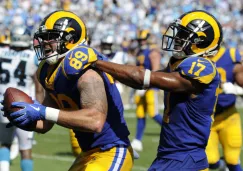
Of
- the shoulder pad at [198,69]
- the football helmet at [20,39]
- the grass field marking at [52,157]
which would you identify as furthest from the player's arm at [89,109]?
the grass field marking at [52,157]

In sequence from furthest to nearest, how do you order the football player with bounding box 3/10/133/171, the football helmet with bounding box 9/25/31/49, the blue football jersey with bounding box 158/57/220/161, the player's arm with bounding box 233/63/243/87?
the football helmet with bounding box 9/25/31/49
the player's arm with bounding box 233/63/243/87
the blue football jersey with bounding box 158/57/220/161
the football player with bounding box 3/10/133/171

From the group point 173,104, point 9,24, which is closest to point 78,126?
point 173,104

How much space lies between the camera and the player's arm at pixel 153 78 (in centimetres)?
390

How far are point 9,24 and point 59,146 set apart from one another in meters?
8.87

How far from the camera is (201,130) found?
411 cm

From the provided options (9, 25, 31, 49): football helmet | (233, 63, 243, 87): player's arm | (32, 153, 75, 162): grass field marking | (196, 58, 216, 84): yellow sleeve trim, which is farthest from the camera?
(32, 153, 75, 162): grass field marking

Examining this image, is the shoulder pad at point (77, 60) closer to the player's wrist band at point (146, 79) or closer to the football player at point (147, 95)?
the player's wrist band at point (146, 79)

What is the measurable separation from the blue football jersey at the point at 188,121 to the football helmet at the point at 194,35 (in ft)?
0.35

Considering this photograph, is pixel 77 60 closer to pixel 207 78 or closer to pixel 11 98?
pixel 11 98

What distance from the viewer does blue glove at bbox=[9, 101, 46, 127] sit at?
12.1ft

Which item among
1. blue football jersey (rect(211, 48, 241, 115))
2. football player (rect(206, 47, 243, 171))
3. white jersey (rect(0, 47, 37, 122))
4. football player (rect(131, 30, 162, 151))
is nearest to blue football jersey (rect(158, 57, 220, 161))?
football player (rect(206, 47, 243, 171))

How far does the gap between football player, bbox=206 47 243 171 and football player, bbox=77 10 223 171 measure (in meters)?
2.03

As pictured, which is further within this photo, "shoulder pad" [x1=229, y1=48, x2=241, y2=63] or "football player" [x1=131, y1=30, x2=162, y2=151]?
"football player" [x1=131, y1=30, x2=162, y2=151]

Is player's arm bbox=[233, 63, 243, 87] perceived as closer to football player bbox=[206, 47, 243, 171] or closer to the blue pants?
football player bbox=[206, 47, 243, 171]
